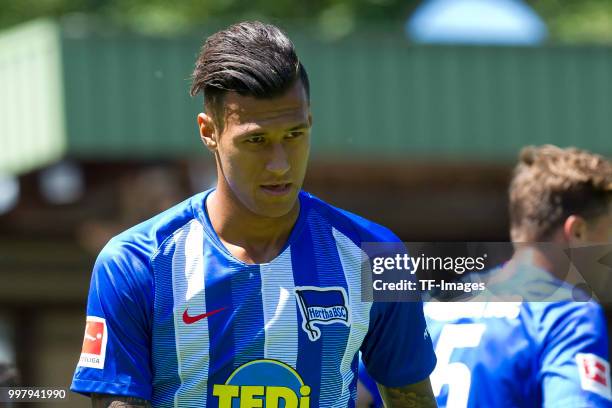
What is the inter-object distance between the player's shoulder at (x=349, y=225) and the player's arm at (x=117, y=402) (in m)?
0.77

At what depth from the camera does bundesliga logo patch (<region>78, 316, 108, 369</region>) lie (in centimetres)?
357

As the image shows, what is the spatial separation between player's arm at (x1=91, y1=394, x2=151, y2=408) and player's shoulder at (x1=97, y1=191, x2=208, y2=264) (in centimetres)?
38

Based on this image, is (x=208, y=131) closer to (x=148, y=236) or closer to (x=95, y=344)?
(x=148, y=236)

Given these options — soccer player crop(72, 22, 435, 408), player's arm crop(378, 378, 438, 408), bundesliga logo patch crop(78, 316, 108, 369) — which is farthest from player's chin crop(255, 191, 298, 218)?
player's arm crop(378, 378, 438, 408)

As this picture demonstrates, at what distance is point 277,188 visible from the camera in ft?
11.9

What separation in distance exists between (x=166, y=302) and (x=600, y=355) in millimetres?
1601

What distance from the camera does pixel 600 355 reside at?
4.36 meters

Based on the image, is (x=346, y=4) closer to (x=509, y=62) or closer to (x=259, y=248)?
(x=509, y=62)

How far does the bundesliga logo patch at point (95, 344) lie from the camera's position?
11.7 feet

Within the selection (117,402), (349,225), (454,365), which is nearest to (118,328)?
(117,402)

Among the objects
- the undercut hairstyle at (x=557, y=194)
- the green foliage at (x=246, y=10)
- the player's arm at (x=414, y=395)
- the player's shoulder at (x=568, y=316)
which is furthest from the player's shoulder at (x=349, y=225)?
the green foliage at (x=246, y=10)

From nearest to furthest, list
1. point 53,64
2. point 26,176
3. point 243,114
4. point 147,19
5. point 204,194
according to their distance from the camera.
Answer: point 243,114 < point 204,194 < point 53,64 < point 26,176 < point 147,19

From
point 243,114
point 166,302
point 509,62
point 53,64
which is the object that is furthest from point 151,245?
point 509,62

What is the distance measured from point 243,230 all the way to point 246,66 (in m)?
0.48
